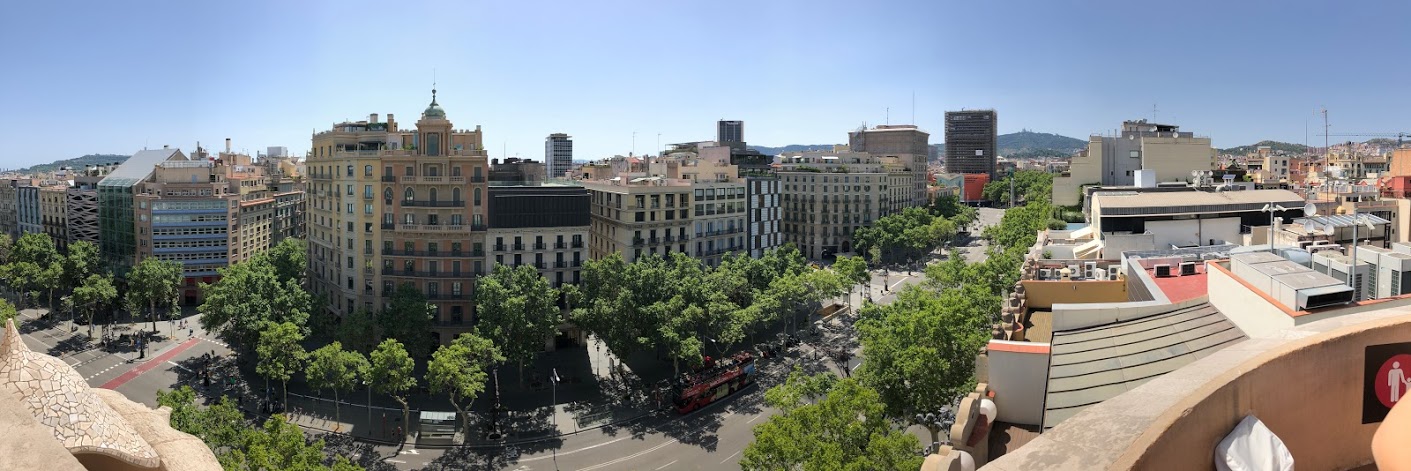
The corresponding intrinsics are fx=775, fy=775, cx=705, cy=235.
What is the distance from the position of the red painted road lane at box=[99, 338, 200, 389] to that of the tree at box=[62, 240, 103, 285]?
77.0ft

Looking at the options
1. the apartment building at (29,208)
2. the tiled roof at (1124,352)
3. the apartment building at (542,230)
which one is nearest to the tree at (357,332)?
the apartment building at (542,230)

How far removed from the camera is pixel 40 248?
91188 millimetres

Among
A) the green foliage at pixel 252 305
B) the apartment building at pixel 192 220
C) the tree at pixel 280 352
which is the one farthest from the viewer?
the apartment building at pixel 192 220

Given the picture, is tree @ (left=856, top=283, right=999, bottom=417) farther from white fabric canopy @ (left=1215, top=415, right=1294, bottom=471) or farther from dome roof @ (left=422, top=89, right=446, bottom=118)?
dome roof @ (left=422, top=89, right=446, bottom=118)

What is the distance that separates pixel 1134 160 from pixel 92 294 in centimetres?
11359

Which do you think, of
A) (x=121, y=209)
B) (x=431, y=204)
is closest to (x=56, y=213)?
(x=121, y=209)

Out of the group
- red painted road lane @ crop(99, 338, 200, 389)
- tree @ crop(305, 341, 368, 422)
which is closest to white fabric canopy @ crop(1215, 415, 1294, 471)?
tree @ crop(305, 341, 368, 422)

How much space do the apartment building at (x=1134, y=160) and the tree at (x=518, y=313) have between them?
195 feet

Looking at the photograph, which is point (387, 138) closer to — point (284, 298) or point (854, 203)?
point (284, 298)

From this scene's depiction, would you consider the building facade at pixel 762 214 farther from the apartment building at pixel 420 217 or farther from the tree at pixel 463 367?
the tree at pixel 463 367

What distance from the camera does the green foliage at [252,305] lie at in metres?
61.5

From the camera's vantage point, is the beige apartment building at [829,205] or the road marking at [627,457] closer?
the road marking at [627,457]

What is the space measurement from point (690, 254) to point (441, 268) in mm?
29006

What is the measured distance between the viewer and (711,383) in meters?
57.8
